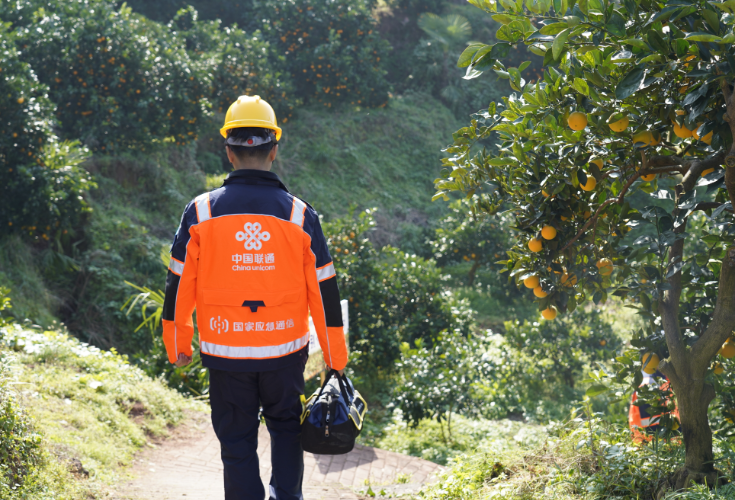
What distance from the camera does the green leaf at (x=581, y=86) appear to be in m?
2.33

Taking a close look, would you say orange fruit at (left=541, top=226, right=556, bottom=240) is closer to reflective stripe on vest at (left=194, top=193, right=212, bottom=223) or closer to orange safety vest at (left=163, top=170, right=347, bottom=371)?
orange safety vest at (left=163, top=170, right=347, bottom=371)

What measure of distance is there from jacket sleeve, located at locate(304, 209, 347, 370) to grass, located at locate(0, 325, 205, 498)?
1.60 meters

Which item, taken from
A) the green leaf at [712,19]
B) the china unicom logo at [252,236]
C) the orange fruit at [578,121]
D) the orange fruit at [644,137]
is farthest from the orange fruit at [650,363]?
the china unicom logo at [252,236]

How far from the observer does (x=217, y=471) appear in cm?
419

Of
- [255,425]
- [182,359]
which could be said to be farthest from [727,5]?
[182,359]

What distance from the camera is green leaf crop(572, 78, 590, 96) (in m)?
2.33

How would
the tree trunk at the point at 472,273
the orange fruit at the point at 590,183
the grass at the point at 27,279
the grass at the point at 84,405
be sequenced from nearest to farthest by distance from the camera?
the orange fruit at the point at 590,183
the grass at the point at 84,405
the grass at the point at 27,279
the tree trunk at the point at 472,273

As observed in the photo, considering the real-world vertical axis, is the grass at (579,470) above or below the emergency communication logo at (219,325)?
below

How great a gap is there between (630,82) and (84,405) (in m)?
4.17

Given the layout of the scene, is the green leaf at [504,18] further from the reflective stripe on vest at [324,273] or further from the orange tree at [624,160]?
the reflective stripe on vest at [324,273]

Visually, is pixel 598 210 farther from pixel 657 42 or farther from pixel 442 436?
pixel 442 436

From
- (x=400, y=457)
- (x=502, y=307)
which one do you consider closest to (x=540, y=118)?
(x=400, y=457)

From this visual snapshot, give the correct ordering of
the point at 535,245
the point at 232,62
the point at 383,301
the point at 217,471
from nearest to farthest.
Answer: the point at 535,245 → the point at 217,471 → the point at 383,301 → the point at 232,62

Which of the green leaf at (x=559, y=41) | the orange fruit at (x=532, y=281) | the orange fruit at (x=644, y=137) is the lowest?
the orange fruit at (x=532, y=281)
